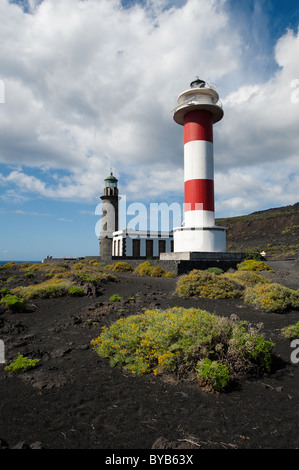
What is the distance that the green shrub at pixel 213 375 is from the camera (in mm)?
4191

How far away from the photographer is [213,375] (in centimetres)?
420

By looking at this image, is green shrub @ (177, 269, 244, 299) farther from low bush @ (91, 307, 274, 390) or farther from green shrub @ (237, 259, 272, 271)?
green shrub @ (237, 259, 272, 271)

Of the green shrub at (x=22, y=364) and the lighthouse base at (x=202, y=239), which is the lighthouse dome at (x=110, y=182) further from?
the green shrub at (x=22, y=364)

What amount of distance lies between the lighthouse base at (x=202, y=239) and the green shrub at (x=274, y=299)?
334 inches

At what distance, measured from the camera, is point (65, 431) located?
3348 millimetres

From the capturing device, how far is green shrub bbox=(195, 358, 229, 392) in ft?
13.8

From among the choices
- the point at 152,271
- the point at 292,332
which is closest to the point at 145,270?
the point at 152,271

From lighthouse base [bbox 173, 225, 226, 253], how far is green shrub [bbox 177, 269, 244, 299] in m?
6.74

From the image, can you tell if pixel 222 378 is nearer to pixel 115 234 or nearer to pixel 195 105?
pixel 195 105

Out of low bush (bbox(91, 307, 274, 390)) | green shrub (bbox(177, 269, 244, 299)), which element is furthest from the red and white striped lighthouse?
low bush (bbox(91, 307, 274, 390))

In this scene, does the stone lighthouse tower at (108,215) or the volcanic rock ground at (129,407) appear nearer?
the volcanic rock ground at (129,407)

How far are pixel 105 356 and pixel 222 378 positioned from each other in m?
2.26

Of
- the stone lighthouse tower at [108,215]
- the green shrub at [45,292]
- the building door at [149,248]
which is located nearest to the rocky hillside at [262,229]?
the building door at [149,248]
